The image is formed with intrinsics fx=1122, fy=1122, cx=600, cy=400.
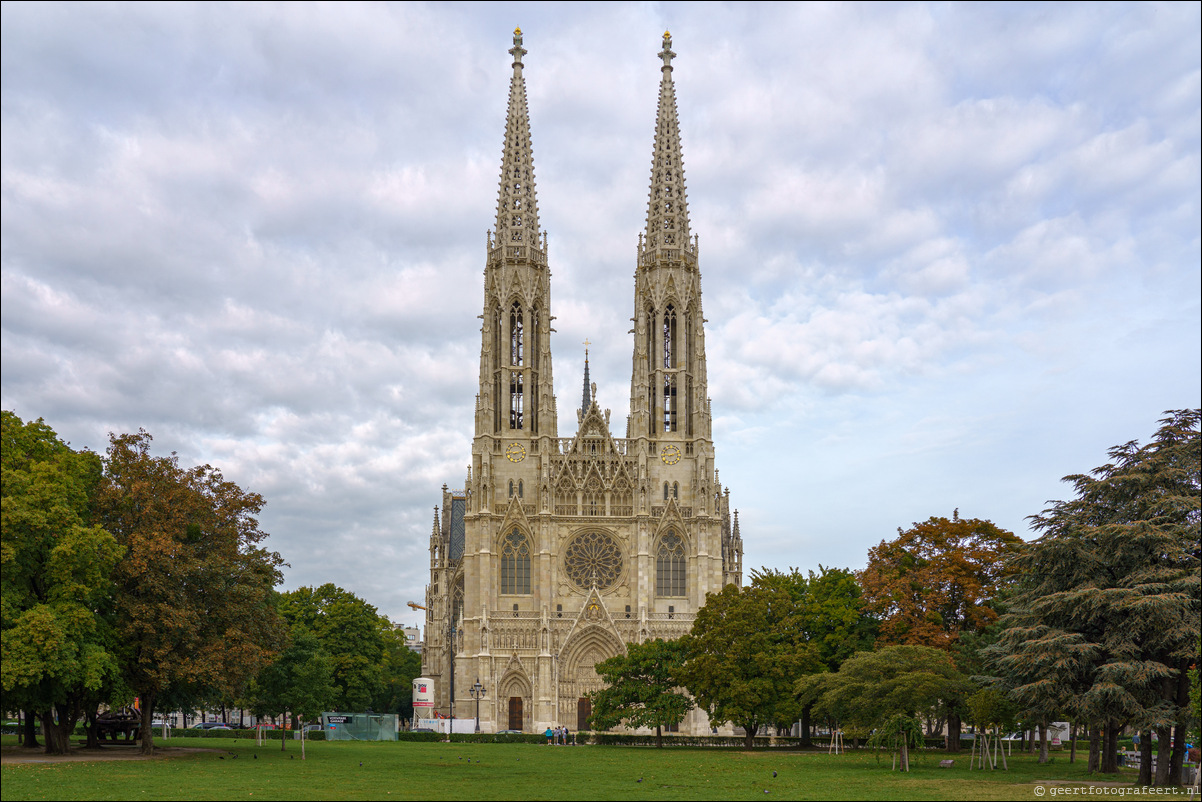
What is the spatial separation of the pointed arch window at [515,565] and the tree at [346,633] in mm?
10749

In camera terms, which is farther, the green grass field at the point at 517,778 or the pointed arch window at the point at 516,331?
the pointed arch window at the point at 516,331

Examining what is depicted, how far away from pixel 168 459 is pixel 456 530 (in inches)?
2637

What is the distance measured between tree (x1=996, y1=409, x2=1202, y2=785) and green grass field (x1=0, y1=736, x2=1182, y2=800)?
3042mm

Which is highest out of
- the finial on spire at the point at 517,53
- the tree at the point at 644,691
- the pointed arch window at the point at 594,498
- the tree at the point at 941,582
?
the finial on spire at the point at 517,53

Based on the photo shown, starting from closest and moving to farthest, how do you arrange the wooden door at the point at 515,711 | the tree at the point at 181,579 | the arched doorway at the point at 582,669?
the tree at the point at 181,579 → the arched doorway at the point at 582,669 → the wooden door at the point at 515,711

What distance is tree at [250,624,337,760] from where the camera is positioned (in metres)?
47.1

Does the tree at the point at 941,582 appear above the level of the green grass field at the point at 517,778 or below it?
above

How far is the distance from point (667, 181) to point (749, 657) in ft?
149

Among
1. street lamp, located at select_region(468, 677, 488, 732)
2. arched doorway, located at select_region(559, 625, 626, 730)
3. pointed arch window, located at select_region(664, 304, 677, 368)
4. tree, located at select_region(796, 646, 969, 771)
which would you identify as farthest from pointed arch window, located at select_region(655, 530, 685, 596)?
tree, located at select_region(796, 646, 969, 771)

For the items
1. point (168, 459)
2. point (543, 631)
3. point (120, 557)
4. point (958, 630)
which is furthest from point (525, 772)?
point (543, 631)

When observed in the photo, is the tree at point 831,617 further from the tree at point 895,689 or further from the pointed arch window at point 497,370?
the pointed arch window at point 497,370

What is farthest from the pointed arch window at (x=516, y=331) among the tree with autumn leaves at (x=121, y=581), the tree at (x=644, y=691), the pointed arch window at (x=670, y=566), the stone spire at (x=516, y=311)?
the tree with autumn leaves at (x=121, y=581)

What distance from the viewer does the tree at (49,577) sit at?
104 feet

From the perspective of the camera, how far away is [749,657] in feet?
181
